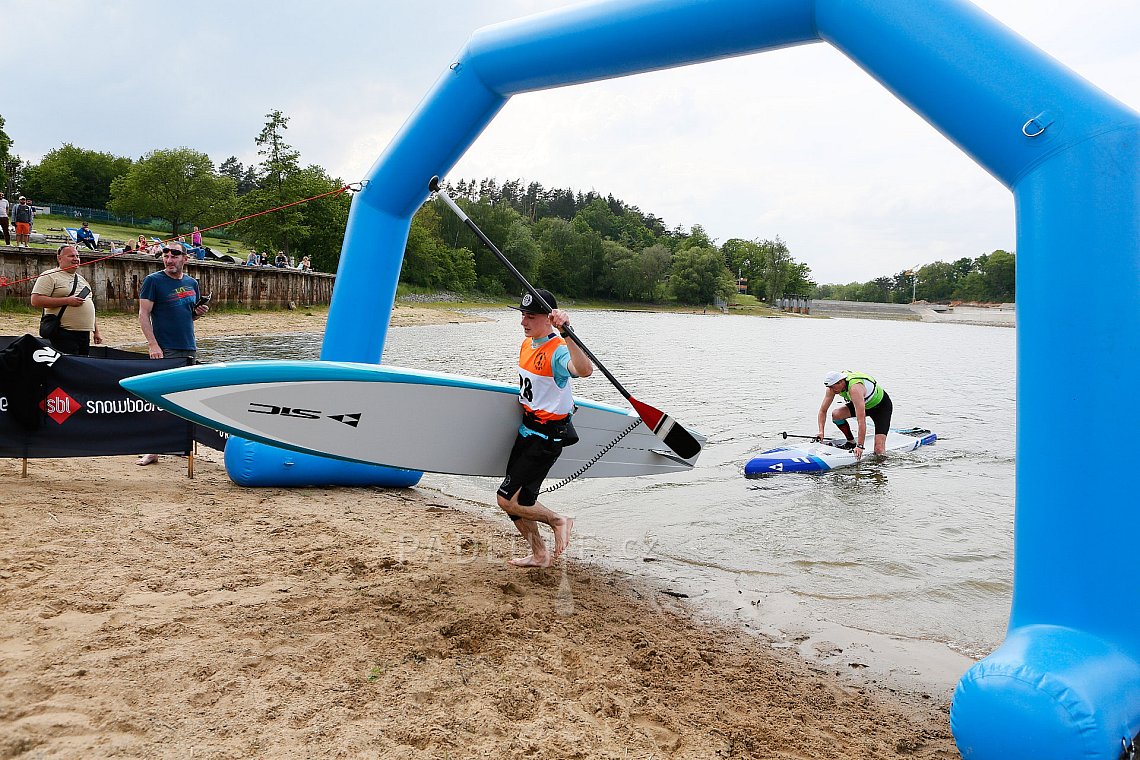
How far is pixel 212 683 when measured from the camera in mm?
2908

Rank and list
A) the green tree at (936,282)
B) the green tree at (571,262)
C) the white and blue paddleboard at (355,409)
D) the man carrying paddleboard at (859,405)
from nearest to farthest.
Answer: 1. the white and blue paddleboard at (355,409)
2. the man carrying paddleboard at (859,405)
3. the green tree at (571,262)
4. the green tree at (936,282)

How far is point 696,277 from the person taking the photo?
9731cm

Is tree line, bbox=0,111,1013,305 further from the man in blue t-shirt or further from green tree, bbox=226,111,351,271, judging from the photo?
the man in blue t-shirt

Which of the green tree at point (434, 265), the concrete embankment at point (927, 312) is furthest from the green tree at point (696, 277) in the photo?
the green tree at point (434, 265)

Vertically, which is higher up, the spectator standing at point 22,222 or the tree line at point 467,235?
the tree line at point 467,235

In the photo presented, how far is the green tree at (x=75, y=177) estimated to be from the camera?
70.4m

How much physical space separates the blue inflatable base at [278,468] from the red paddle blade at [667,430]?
2.08m

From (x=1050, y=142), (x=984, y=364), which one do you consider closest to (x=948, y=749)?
(x=1050, y=142)

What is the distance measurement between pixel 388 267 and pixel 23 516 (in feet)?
9.87

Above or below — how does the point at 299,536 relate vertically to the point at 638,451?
below

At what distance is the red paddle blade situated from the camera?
16.3 ft

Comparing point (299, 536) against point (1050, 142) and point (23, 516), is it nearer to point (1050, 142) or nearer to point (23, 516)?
point (23, 516)

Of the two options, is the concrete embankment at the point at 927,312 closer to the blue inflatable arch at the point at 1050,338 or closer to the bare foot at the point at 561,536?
the bare foot at the point at 561,536

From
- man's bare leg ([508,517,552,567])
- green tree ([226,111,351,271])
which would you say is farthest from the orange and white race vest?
green tree ([226,111,351,271])
